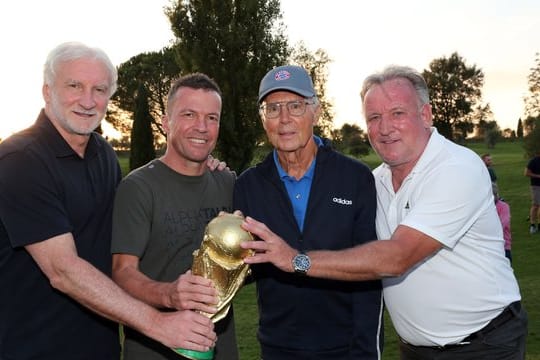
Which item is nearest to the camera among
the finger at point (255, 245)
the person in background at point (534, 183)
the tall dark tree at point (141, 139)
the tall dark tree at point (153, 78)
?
the finger at point (255, 245)

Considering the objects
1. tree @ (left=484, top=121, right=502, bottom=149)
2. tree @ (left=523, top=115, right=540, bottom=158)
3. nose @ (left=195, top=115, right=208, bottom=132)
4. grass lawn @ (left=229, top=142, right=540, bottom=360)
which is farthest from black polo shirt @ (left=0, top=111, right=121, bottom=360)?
tree @ (left=484, top=121, right=502, bottom=149)

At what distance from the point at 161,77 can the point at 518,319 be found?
56.1 metres

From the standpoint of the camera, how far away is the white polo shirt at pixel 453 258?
3555 mm

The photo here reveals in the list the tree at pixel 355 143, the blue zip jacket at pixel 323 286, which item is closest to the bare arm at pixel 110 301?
the blue zip jacket at pixel 323 286

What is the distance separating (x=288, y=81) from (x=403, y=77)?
79 cm

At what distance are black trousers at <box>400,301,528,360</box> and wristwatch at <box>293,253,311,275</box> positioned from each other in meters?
1.34

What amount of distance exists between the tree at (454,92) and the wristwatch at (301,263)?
2722 inches

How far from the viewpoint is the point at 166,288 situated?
309cm

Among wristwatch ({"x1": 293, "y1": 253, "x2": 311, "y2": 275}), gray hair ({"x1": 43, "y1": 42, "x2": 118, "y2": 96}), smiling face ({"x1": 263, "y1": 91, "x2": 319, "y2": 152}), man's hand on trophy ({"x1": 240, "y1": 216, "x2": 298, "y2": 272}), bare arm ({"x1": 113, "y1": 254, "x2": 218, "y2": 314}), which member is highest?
gray hair ({"x1": 43, "y1": 42, "x2": 118, "y2": 96})

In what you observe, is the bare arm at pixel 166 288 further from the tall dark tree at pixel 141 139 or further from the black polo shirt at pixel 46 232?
the tall dark tree at pixel 141 139

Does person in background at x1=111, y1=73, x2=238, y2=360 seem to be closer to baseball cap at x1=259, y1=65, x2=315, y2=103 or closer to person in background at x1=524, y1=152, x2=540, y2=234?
baseball cap at x1=259, y1=65, x2=315, y2=103

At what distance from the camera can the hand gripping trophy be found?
289 centimetres

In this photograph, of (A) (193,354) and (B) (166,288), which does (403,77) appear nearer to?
(B) (166,288)

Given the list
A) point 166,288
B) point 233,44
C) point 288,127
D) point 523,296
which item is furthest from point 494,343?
point 233,44
